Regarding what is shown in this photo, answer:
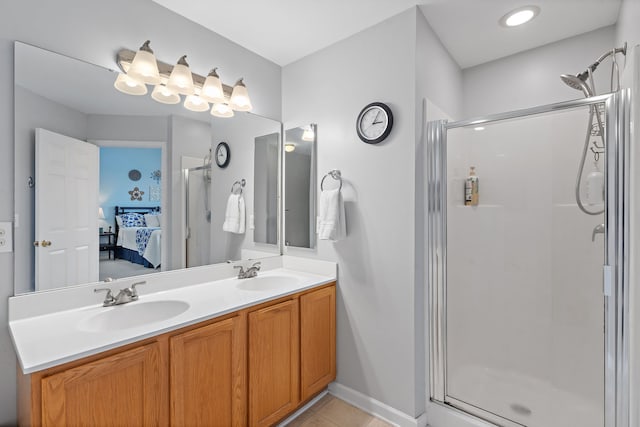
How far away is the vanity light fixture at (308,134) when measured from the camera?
2.25m

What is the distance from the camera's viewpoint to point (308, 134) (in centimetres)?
227

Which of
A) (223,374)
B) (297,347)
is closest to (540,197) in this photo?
(297,347)

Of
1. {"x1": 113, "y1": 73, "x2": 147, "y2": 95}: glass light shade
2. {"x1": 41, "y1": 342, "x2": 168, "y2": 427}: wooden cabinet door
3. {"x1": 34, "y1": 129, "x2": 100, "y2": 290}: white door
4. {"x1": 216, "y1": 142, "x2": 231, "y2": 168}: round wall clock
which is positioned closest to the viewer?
{"x1": 41, "y1": 342, "x2": 168, "y2": 427}: wooden cabinet door

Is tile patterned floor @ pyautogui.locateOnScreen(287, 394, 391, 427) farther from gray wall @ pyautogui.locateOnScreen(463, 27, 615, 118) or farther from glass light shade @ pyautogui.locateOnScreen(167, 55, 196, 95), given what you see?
gray wall @ pyautogui.locateOnScreen(463, 27, 615, 118)

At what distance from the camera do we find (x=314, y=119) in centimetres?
226

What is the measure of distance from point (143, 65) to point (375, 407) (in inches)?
95.0

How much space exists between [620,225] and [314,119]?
5.99ft

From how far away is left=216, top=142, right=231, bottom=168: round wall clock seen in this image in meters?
2.05

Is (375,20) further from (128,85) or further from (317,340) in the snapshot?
(317,340)

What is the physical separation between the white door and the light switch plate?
84 millimetres

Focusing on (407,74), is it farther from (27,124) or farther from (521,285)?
(27,124)

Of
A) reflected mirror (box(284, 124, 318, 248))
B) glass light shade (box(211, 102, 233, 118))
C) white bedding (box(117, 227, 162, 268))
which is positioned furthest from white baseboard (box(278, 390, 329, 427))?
glass light shade (box(211, 102, 233, 118))

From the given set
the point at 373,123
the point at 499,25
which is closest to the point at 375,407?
the point at 373,123

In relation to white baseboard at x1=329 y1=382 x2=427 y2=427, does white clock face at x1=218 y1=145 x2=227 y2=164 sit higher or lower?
higher
